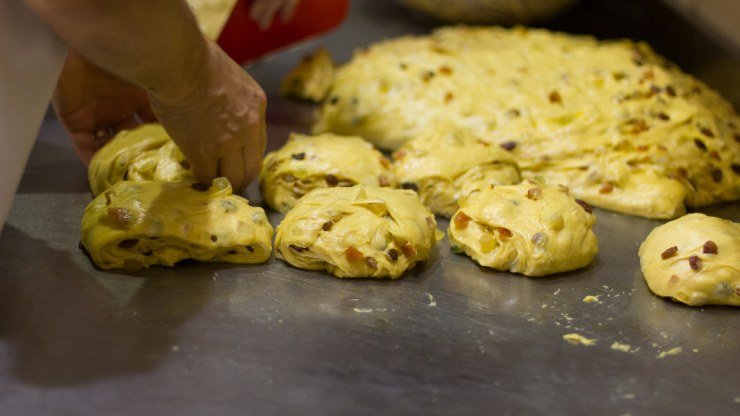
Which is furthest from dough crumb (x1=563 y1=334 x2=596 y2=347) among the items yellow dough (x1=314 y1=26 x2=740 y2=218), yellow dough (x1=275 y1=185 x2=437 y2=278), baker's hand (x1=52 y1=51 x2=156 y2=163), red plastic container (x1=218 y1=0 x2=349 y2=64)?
red plastic container (x1=218 y1=0 x2=349 y2=64)

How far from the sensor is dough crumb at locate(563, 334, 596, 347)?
6.04ft

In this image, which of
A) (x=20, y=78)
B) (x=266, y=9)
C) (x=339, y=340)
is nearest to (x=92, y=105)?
(x=20, y=78)

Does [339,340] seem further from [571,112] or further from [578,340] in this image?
[571,112]

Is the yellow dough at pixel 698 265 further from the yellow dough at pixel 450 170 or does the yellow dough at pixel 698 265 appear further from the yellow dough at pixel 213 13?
the yellow dough at pixel 213 13

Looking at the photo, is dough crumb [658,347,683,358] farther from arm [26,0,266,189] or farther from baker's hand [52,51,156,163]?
baker's hand [52,51,156,163]

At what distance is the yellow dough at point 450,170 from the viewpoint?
7.76 ft

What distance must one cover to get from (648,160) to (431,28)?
6.28 ft

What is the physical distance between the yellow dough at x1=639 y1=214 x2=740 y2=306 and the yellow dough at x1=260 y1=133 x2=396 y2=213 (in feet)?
2.74

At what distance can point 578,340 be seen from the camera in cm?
185

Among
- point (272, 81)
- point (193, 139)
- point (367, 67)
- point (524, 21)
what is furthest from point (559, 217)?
point (524, 21)

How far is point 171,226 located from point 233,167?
240 millimetres

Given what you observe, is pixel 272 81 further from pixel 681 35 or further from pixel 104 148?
pixel 681 35

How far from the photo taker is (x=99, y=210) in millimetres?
2012

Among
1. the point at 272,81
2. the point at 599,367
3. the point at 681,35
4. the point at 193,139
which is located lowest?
the point at 272,81
